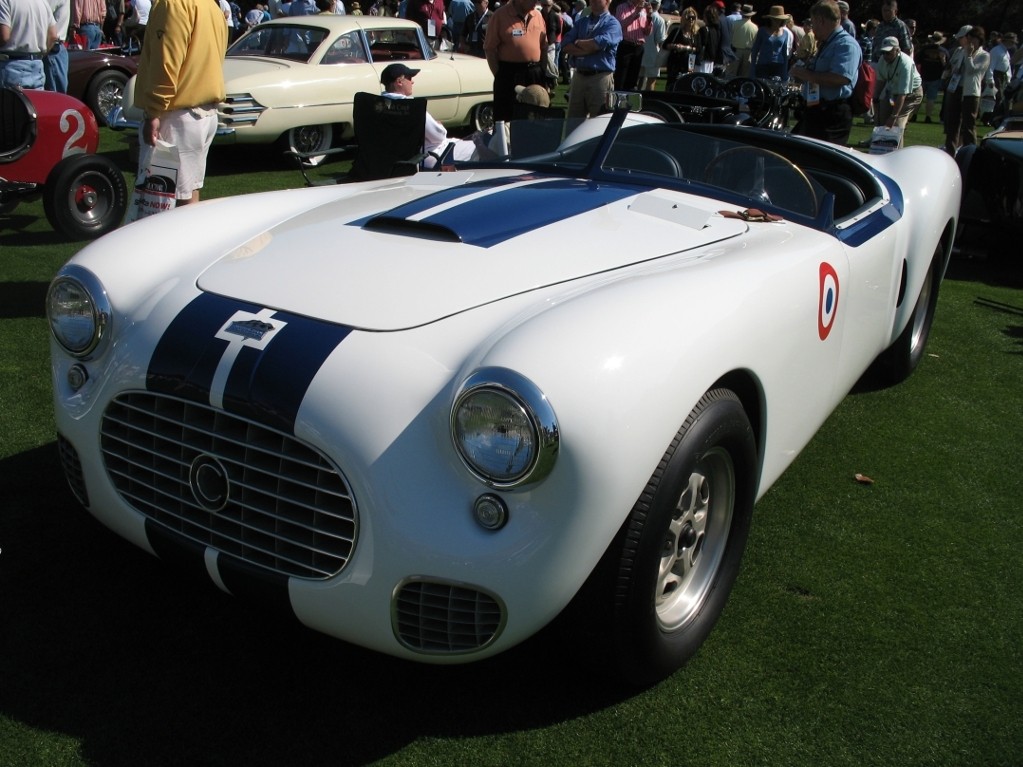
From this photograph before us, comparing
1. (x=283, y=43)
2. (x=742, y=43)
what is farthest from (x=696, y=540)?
(x=742, y=43)

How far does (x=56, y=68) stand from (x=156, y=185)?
472 centimetres

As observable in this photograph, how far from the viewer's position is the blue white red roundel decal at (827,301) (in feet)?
A: 9.87

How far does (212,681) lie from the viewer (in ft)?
8.16

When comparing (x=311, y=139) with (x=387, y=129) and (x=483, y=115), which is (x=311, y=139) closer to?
(x=483, y=115)

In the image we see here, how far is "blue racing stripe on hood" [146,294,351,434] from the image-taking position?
2.25 m

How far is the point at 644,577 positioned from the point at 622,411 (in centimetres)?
43

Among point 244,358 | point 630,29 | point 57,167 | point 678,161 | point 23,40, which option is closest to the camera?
point 244,358

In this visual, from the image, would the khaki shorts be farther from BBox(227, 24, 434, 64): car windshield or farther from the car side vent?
BBox(227, 24, 434, 64): car windshield

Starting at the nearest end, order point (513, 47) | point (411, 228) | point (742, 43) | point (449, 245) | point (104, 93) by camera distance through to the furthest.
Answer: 1. point (449, 245)
2. point (411, 228)
3. point (513, 47)
4. point (104, 93)
5. point (742, 43)

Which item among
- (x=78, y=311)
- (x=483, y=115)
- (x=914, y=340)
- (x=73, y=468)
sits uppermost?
(x=78, y=311)

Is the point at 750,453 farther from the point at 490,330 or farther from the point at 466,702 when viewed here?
the point at 466,702

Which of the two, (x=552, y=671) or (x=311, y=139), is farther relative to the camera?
(x=311, y=139)

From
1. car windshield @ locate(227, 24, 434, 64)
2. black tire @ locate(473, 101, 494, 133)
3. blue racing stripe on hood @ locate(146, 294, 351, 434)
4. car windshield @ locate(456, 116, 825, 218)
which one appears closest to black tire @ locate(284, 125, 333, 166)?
car windshield @ locate(227, 24, 434, 64)

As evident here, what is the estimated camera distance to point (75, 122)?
6.76 meters
